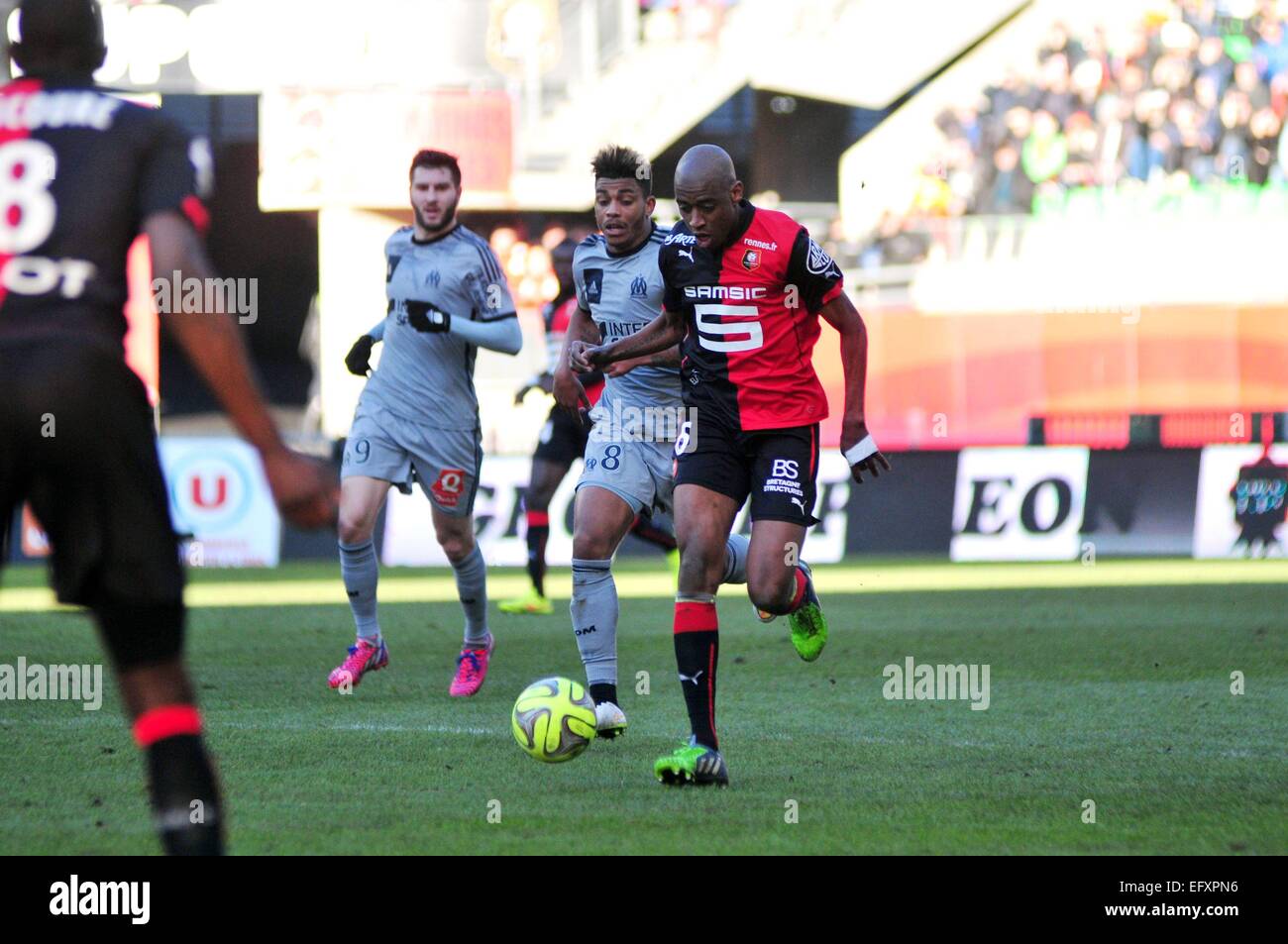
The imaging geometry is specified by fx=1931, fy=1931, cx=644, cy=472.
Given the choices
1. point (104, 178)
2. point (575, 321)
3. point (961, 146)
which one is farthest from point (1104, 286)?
point (104, 178)

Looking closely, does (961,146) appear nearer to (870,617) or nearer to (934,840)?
(870,617)

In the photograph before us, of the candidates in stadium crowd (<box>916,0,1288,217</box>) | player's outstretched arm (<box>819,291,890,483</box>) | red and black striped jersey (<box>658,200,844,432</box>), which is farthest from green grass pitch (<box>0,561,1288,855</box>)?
stadium crowd (<box>916,0,1288,217</box>)

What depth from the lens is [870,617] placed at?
13.1 metres

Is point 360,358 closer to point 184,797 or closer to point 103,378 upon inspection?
point 103,378

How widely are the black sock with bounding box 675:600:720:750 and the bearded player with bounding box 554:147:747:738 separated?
0.74m

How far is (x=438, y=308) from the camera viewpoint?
8.92 metres

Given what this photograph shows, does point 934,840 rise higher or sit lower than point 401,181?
lower

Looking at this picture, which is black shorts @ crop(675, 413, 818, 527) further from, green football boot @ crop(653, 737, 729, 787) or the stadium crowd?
the stadium crowd

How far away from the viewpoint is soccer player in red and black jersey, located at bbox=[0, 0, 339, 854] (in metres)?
3.72

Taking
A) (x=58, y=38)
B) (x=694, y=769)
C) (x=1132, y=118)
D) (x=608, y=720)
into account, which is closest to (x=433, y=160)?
(x=608, y=720)

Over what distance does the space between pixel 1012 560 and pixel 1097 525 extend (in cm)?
91

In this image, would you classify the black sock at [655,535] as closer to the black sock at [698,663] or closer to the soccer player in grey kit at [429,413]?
the soccer player in grey kit at [429,413]

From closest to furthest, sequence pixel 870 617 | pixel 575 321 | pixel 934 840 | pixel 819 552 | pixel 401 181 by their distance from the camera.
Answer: pixel 934 840 < pixel 575 321 < pixel 870 617 < pixel 819 552 < pixel 401 181

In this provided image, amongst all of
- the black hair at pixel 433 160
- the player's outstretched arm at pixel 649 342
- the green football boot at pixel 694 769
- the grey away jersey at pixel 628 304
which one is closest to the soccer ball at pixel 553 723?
the green football boot at pixel 694 769
